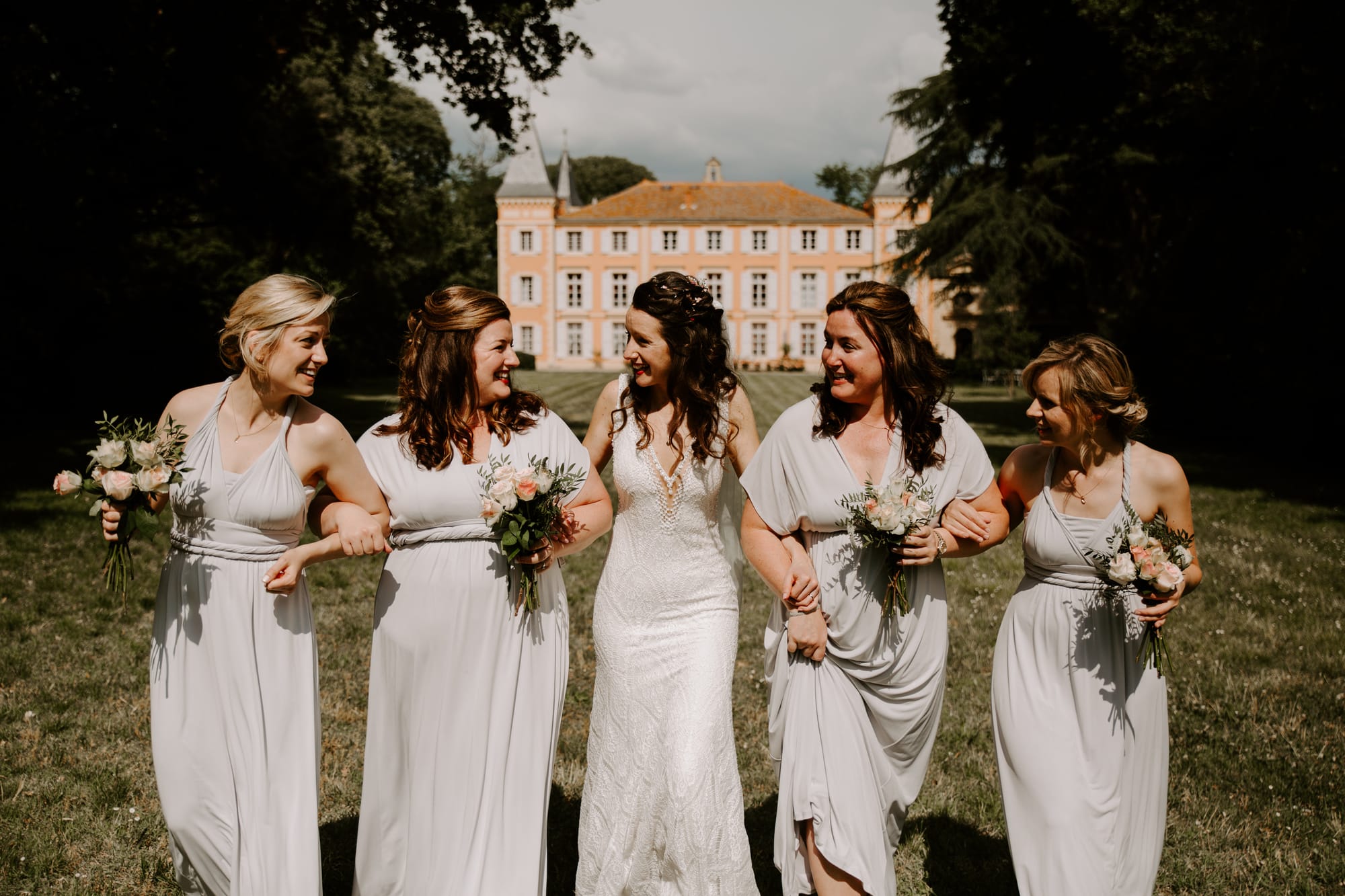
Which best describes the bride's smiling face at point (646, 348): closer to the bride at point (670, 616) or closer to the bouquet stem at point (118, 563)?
the bride at point (670, 616)

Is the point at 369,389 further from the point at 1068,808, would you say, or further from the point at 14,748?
the point at 1068,808

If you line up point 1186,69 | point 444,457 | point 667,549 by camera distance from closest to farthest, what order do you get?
point 444,457
point 667,549
point 1186,69

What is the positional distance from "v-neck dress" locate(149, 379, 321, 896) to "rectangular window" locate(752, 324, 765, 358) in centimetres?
6439

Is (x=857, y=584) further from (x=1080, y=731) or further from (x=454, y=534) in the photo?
(x=454, y=534)

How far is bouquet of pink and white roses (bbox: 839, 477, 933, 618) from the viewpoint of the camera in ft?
11.1

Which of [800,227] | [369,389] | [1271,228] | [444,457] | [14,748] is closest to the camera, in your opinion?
[444,457]

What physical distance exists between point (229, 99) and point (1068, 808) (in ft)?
63.7

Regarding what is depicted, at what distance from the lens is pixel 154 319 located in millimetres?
22734

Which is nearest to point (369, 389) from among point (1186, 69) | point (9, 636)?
point (1186, 69)

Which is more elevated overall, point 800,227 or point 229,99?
point 800,227

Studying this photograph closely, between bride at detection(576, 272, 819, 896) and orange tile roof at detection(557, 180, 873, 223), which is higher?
orange tile roof at detection(557, 180, 873, 223)

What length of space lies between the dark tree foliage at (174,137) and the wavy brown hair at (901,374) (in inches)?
497

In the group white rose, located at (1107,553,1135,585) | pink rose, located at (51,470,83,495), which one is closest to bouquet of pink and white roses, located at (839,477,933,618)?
white rose, located at (1107,553,1135,585)

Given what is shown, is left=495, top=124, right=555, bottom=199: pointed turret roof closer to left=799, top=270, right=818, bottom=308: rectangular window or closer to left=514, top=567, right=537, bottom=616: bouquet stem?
left=799, top=270, right=818, bottom=308: rectangular window
